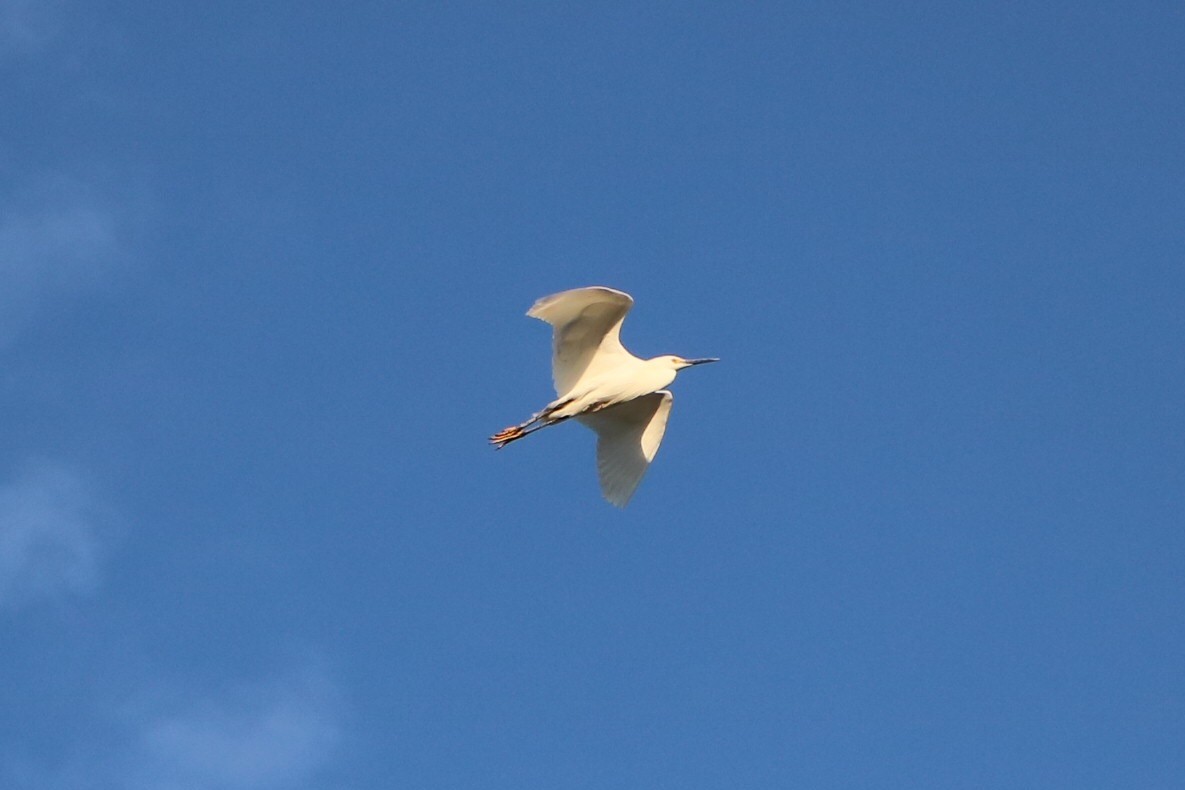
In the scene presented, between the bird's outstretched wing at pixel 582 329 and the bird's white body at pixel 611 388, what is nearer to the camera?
the bird's outstretched wing at pixel 582 329

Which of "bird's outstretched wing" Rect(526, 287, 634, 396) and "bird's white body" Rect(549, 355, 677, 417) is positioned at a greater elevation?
"bird's outstretched wing" Rect(526, 287, 634, 396)

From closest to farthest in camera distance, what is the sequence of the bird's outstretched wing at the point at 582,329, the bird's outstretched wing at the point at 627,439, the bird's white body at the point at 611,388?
1. the bird's outstretched wing at the point at 582,329
2. the bird's white body at the point at 611,388
3. the bird's outstretched wing at the point at 627,439

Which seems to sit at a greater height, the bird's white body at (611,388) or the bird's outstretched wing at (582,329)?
the bird's outstretched wing at (582,329)

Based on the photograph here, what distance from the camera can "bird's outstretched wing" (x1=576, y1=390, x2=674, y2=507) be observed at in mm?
29578

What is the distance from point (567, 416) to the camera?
1132 inches

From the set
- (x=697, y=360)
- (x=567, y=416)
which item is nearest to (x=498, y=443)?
(x=567, y=416)

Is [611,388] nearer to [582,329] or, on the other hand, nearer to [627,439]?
[582,329]

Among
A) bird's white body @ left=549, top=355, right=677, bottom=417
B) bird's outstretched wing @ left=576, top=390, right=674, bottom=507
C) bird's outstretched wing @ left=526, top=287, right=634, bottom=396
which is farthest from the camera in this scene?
bird's outstretched wing @ left=576, top=390, right=674, bottom=507

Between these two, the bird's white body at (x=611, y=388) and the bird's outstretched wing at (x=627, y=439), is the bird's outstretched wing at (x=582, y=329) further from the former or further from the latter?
the bird's outstretched wing at (x=627, y=439)

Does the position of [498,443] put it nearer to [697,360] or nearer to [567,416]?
[567,416]

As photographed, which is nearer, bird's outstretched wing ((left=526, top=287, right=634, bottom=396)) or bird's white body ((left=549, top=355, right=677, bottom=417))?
bird's outstretched wing ((left=526, top=287, right=634, bottom=396))

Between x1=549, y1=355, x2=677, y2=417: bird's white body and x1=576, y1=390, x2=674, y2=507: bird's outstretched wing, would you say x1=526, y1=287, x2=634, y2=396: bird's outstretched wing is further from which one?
x1=576, y1=390, x2=674, y2=507: bird's outstretched wing

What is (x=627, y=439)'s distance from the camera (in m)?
29.9

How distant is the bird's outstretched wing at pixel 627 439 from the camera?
2958cm
